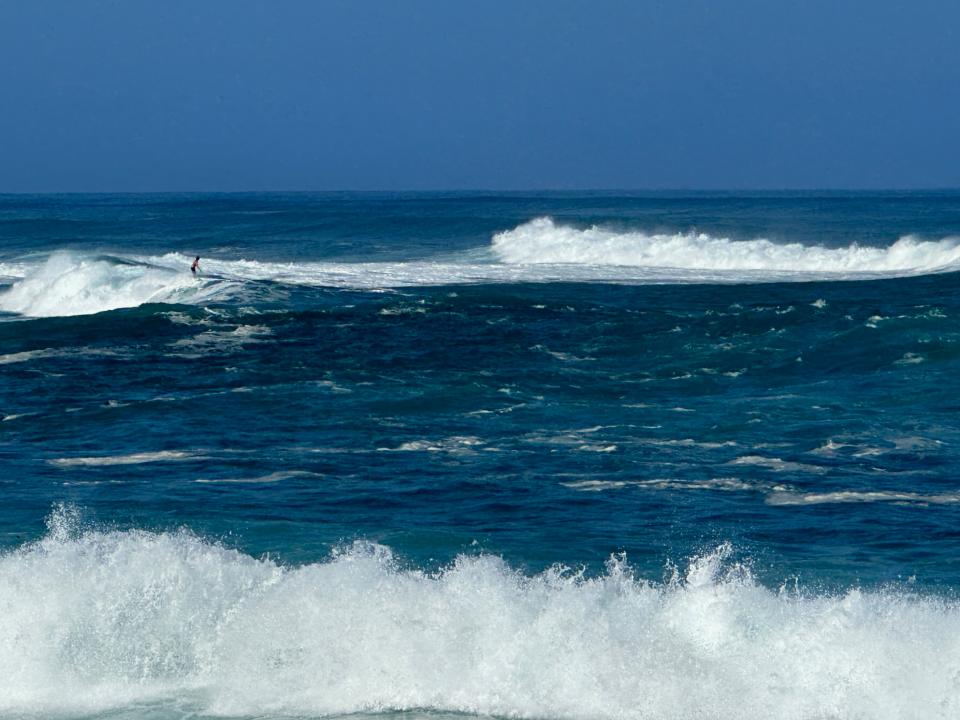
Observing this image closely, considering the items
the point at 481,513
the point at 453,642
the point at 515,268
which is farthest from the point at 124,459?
the point at 515,268

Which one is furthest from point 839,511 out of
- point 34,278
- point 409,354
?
point 34,278

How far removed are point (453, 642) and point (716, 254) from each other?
48.7 m

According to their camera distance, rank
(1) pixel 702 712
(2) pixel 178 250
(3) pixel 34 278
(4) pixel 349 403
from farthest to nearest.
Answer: (2) pixel 178 250 → (3) pixel 34 278 → (4) pixel 349 403 → (1) pixel 702 712

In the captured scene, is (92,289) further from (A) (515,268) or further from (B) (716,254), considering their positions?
(B) (716,254)

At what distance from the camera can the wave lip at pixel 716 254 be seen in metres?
53.5

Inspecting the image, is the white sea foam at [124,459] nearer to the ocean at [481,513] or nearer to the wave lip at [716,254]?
the ocean at [481,513]

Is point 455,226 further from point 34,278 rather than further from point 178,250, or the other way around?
point 34,278

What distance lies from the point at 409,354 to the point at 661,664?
15.8 m

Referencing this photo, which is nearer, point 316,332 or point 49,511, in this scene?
point 49,511

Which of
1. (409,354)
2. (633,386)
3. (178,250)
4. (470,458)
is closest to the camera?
(470,458)

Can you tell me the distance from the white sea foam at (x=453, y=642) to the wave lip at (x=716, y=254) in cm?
4197

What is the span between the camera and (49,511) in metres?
13.9

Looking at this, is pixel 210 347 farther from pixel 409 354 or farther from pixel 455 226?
pixel 455 226

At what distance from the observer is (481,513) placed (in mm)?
14000
